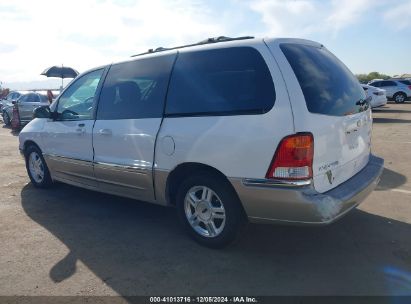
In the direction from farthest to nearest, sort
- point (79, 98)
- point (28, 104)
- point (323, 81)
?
1. point (28, 104)
2. point (79, 98)
3. point (323, 81)

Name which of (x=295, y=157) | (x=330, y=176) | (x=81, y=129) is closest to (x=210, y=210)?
(x=295, y=157)

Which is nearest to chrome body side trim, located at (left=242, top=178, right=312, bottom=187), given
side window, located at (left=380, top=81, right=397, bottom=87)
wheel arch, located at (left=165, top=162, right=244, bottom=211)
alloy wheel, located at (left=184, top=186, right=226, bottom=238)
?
wheel arch, located at (left=165, top=162, right=244, bottom=211)

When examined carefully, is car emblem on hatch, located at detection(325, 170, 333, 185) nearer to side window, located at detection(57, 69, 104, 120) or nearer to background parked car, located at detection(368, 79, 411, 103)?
side window, located at detection(57, 69, 104, 120)

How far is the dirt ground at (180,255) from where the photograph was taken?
10.3 ft

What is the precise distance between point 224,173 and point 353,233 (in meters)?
1.68

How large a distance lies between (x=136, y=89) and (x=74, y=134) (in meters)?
1.26

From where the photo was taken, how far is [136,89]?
14.2ft

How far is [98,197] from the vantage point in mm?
5645

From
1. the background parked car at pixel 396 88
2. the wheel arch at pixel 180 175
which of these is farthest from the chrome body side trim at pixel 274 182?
the background parked car at pixel 396 88

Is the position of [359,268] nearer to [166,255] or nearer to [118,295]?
[166,255]

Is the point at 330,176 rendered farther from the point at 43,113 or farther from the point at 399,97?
the point at 399,97

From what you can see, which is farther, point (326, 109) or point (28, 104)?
point (28, 104)

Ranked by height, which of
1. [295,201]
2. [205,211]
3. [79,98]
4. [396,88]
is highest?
[79,98]

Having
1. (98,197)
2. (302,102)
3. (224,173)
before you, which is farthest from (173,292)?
(98,197)
